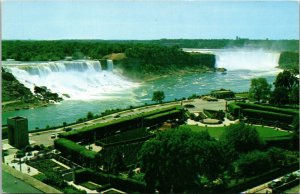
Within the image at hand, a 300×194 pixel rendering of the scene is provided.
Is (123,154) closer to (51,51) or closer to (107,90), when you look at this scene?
(107,90)

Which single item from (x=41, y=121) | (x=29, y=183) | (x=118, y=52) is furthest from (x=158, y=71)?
(x=29, y=183)

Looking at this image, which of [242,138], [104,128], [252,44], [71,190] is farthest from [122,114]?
[252,44]

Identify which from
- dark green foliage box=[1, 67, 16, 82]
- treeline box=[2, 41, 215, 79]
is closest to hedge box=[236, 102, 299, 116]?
dark green foliage box=[1, 67, 16, 82]

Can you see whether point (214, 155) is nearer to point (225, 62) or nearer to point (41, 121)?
point (41, 121)

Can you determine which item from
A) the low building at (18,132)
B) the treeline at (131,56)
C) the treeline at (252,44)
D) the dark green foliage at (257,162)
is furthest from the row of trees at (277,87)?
the treeline at (252,44)

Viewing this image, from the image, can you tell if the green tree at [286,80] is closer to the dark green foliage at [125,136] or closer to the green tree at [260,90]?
the green tree at [260,90]

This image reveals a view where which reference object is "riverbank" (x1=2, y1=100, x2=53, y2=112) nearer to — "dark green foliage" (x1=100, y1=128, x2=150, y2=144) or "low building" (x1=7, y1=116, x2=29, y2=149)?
"low building" (x1=7, y1=116, x2=29, y2=149)

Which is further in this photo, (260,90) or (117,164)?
(260,90)
